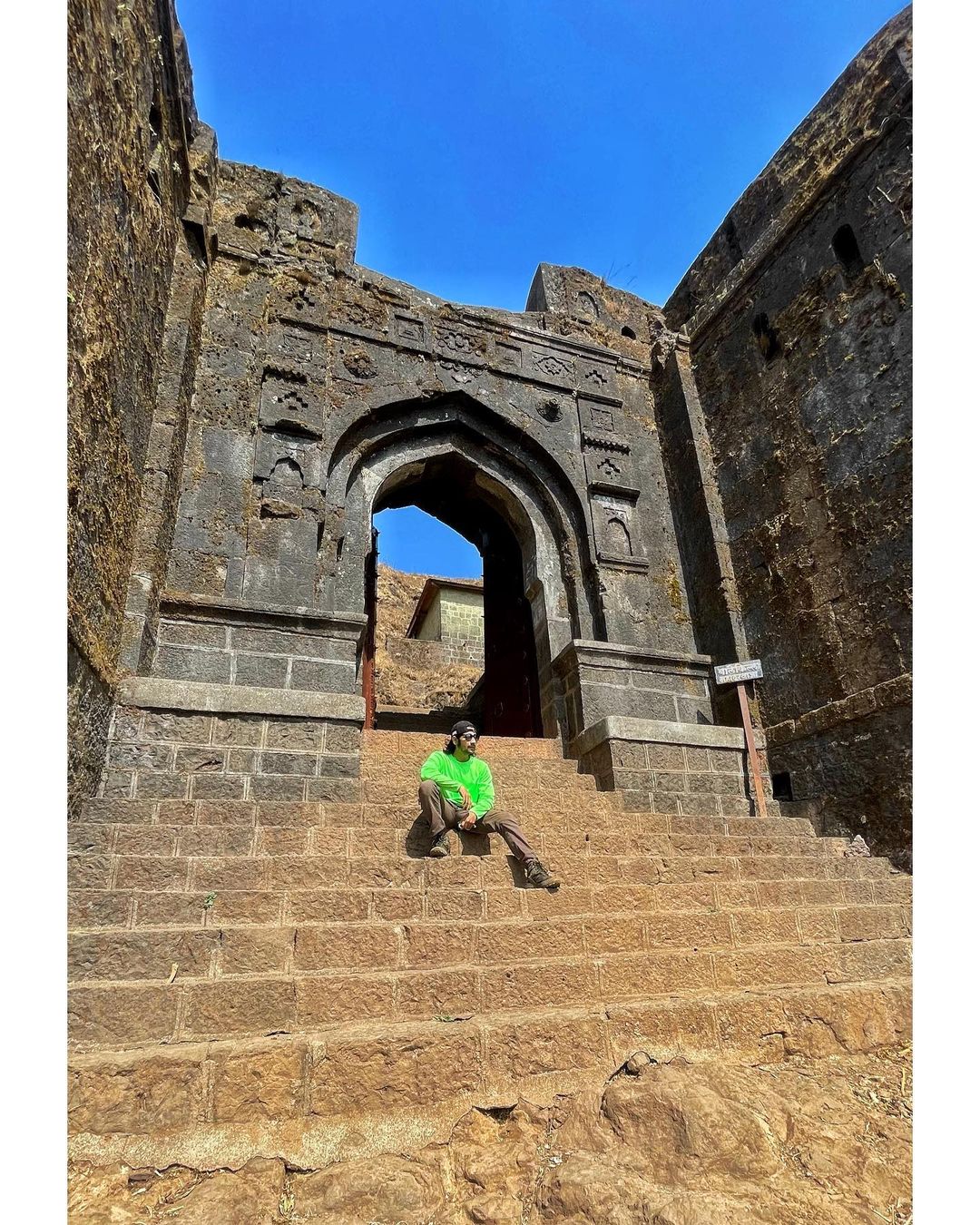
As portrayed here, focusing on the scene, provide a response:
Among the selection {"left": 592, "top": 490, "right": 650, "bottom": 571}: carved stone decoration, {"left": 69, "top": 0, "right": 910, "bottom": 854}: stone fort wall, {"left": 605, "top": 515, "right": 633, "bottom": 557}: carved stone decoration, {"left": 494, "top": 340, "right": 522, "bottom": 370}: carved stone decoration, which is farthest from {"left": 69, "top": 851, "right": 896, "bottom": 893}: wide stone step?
{"left": 494, "top": 340, "right": 522, "bottom": 370}: carved stone decoration

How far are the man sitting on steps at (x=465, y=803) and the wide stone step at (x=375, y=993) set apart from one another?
0.61 m

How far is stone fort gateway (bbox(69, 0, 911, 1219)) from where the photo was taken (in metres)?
3.00

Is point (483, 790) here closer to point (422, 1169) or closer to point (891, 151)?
point (422, 1169)

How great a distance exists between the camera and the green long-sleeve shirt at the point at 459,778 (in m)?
4.28

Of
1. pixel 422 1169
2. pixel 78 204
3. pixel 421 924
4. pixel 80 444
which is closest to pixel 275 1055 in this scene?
pixel 422 1169

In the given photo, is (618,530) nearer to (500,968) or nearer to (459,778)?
(459,778)

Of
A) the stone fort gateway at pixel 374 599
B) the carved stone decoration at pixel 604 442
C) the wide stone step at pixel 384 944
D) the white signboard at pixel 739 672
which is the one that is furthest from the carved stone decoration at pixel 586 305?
the wide stone step at pixel 384 944

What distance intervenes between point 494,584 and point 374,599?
1.86 m

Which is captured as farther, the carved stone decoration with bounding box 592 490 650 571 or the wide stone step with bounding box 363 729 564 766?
the carved stone decoration with bounding box 592 490 650 571

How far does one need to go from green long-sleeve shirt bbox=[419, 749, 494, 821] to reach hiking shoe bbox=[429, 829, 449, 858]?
0.27 meters

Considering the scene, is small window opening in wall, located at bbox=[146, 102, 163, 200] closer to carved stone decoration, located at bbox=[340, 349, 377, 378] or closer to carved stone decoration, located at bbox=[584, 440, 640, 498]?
carved stone decoration, located at bbox=[340, 349, 377, 378]

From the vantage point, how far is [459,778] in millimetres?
4527

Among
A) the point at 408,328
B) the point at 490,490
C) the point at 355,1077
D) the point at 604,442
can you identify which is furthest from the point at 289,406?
the point at 355,1077

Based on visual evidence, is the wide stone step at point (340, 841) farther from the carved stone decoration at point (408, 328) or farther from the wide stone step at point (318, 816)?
the carved stone decoration at point (408, 328)
